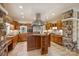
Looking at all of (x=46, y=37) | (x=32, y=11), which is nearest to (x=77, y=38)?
(x=46, y=37)

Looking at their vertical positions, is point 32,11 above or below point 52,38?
above

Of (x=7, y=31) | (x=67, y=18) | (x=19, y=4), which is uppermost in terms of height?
(x=19, y=4)

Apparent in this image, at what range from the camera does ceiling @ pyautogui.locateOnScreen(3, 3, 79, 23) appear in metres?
2.86

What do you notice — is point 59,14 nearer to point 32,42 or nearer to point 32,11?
point 32,11

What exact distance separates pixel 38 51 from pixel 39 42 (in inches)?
7.4

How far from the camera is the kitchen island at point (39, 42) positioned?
9.55ft

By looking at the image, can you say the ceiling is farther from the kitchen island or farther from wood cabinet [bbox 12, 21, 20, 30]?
the kitchen island

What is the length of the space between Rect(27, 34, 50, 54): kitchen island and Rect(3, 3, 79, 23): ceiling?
35cm

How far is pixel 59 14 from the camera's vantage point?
288 centimetres

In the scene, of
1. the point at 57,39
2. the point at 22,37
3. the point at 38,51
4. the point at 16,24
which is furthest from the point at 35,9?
the point at 38,51

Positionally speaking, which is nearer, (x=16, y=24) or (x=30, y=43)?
(x=16, y=24)

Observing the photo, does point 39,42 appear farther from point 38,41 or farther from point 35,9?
point 35,9

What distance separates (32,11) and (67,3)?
734 millimetres

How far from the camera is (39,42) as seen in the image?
293 cm
